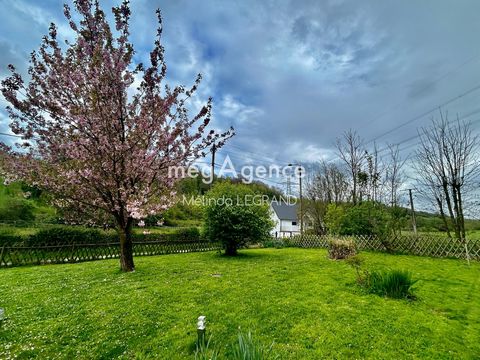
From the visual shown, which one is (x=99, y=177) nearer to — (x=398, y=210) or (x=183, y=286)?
(x=183, y=286)

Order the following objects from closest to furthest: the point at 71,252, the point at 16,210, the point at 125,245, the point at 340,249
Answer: the point at 125,245
the point at 340,249
the point at 71,252
the point at 16,210

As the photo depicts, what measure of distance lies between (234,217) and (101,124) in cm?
709

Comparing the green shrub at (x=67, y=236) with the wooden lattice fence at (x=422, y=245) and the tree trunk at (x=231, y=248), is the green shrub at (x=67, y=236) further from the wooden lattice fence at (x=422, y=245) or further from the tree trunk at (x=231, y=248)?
the wooden lattice fence at (x=422, y=245)

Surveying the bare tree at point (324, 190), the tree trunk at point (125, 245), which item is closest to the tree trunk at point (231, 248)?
the tree trunk at point (125, 245)

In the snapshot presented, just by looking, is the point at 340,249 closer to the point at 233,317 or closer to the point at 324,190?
the point at 233,317

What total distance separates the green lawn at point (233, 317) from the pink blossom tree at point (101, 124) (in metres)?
2.31

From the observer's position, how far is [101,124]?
22.0 feet

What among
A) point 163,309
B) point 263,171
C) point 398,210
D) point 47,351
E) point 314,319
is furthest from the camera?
point 263,171

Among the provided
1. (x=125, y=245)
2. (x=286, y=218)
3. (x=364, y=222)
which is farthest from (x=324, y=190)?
(x=125, y=245)


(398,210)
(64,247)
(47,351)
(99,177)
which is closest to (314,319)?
(47,351)

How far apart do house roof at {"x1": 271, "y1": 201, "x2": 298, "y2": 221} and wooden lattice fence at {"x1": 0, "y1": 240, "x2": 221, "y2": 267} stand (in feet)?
81.3

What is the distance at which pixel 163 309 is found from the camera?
4641mm

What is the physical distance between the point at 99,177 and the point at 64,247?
6913 mm

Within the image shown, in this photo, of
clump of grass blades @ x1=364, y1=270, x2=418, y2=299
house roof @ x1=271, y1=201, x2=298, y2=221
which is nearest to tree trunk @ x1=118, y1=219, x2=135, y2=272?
clump of grass blades @ x1=364, y1=270, x2=418, y2=299
